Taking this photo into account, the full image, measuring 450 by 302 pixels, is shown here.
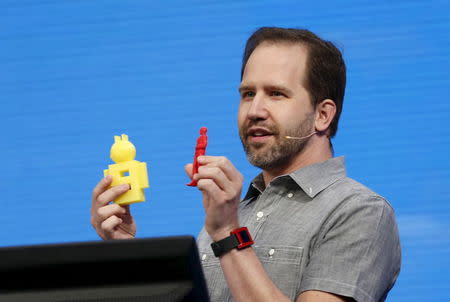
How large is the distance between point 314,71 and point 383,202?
42 centimetres

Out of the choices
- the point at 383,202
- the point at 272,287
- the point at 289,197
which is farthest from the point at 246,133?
the point at 272,287

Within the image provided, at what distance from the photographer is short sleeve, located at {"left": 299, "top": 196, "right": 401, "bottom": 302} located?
1.40 meters

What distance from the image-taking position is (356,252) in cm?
143

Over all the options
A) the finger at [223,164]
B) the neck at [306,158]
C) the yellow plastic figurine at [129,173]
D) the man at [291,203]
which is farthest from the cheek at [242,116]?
the finger at [223,164]

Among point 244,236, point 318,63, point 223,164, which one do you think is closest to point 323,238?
point 244,236

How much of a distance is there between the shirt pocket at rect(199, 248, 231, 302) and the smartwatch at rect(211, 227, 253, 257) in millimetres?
275

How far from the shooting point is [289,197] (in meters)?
1.66

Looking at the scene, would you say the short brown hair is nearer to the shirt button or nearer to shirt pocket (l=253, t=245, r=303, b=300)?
the shirt button

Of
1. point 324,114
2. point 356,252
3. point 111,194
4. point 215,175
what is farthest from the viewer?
point 324,114

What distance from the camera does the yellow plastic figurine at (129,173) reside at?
5.01ft

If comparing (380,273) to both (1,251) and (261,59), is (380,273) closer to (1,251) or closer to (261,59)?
(261,59)

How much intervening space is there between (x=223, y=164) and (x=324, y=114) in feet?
1.91

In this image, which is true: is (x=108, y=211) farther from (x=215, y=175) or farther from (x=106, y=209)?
(x=215, y=175)

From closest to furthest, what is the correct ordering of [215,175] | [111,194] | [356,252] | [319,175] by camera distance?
[215,175] < [356,252] < [111,194] < [319,175]
